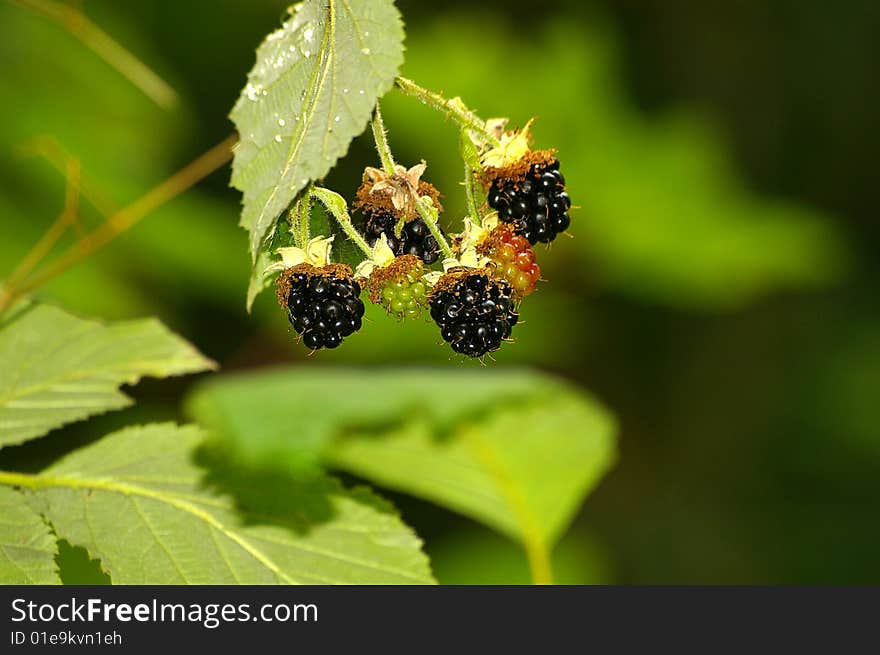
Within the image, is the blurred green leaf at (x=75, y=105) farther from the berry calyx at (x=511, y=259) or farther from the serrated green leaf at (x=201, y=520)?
the berry calyx at (x=511, y=259)

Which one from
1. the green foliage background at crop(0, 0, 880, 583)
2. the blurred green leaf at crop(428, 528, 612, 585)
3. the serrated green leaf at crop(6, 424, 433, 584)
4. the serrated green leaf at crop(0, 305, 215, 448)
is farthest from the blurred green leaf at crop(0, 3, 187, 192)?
the serrated green leaf at crop(6, 424, 433, 584)

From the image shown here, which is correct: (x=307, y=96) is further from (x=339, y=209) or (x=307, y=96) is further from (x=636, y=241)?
(x=636, y=241)

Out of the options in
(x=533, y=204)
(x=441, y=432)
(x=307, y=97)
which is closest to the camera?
(x=307, y=97)

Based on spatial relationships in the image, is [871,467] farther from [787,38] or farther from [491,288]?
[491,288]

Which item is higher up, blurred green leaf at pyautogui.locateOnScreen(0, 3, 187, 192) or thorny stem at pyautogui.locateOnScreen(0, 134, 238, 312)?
blurred green leaf at pyautogui.locateOnScreen(0, 3, 187, 192)

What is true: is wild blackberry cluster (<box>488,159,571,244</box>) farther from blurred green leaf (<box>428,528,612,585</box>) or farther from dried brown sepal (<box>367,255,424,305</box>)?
blurred green leaf (<box>428,528,612,585</box>)

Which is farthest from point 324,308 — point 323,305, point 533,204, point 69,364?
point 69,364

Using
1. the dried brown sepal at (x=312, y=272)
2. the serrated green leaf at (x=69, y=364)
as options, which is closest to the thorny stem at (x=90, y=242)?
the serrated green leaf at (x=69, y=364)
